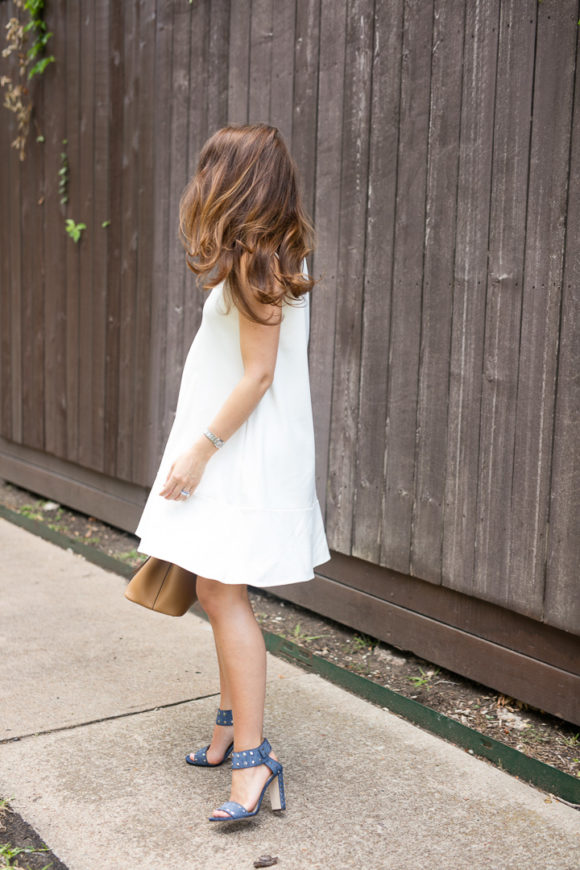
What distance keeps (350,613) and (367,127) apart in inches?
73.4

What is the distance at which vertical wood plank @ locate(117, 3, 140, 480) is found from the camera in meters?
4.67

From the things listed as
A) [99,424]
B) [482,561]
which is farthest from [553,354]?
[99,424]

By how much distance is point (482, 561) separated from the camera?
297 cm

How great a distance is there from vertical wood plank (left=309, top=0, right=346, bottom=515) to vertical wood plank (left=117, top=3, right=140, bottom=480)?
1463 mm

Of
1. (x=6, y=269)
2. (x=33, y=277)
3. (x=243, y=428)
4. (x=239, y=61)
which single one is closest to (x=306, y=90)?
(x=239, y=61)

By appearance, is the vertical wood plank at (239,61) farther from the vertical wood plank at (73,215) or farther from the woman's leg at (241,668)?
the woman's leg at (241,668)

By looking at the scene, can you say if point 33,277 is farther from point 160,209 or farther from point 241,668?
point 241,668

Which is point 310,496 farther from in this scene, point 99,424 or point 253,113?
point 99,424

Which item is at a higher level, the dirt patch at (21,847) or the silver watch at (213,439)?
the silver watch at (213,439)

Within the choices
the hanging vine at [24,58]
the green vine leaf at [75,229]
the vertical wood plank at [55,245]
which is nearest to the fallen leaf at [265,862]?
the vertical wood plank at [55,245]

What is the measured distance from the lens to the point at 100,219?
5012mm

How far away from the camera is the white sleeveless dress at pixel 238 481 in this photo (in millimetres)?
2201

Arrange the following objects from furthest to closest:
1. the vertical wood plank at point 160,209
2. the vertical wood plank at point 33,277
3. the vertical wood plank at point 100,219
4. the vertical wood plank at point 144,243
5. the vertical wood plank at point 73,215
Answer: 1. the vertical wood plank at point 33,277
2. the vertical wood plank at point 73,215
3. the vertical wood plank at point 100,219
4. the vertical wood plank at point 144,243
5. the vertical wood plank at point 160,209

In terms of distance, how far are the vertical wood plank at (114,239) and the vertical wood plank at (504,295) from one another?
8.38 feet
